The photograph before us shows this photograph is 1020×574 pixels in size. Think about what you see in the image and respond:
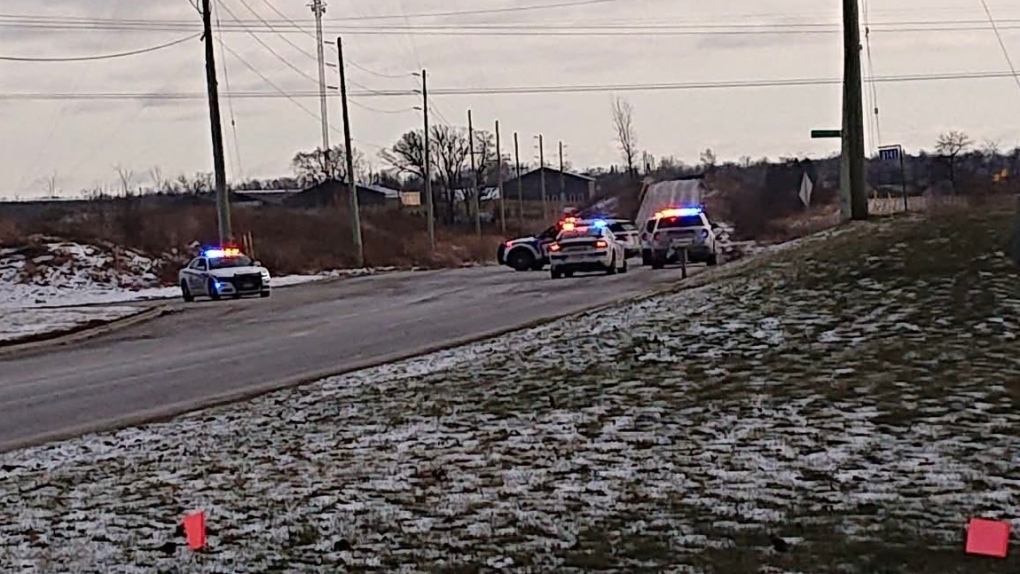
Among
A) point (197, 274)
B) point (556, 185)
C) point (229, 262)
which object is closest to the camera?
point (197, 274)

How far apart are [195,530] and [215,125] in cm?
4003

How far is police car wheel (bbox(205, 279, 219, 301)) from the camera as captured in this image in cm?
3938

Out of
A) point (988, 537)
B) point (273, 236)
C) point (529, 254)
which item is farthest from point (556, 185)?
point (988, 537)

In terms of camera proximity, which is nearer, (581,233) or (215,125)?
(581,233)

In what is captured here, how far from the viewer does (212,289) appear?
39.4 meters

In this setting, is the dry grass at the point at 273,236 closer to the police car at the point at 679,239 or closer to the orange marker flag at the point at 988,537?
the police car at the point at 679,239

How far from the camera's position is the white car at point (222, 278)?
129 feet

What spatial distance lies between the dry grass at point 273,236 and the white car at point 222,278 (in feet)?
56.7

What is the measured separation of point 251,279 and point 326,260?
77.8ft

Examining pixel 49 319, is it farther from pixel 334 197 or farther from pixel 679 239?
pixel 334 197

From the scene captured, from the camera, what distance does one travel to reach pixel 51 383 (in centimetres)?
1853

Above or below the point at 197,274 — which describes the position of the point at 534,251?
below

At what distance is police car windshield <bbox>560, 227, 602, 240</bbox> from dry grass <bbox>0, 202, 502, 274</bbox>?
23912 millimetres

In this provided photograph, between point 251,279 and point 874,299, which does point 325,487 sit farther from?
point 251,279
